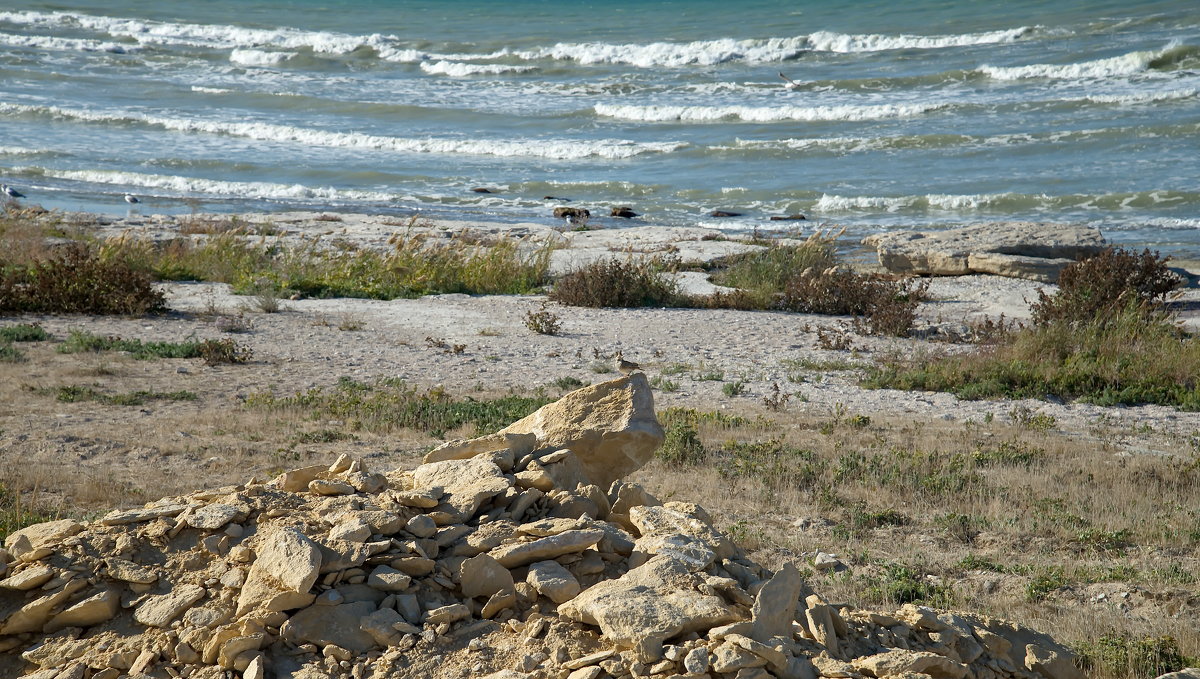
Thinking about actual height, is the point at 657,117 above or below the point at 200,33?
below

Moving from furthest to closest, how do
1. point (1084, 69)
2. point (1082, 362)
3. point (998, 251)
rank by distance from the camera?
point (1084, 69) → point (998, 251) → point (1082, 362)

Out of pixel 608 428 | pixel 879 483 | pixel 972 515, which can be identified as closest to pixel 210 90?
pixel 879 483

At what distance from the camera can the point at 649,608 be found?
136 inches

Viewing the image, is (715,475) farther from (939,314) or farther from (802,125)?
(802,125)

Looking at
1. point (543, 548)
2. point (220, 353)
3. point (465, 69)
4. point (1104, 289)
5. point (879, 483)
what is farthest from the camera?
point (465, 69)

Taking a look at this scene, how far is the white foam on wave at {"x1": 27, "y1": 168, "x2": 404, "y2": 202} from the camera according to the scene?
27.9 metres

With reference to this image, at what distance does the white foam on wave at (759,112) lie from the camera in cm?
3434

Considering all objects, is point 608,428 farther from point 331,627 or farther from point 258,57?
point 258,57

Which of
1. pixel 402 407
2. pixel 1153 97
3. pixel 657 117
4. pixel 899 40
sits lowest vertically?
pixel 402 407

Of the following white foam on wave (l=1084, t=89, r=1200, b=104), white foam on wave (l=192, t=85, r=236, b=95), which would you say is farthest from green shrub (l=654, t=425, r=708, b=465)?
white foam on wave (l=192, t=85, r=236, b=95)

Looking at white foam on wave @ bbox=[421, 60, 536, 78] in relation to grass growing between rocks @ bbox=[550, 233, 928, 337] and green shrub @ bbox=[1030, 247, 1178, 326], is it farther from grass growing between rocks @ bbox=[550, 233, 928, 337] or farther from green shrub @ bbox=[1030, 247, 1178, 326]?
green shrub @ bbox=[1030, 247, 1178, 326]

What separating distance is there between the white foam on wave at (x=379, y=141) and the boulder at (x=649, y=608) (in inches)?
1161

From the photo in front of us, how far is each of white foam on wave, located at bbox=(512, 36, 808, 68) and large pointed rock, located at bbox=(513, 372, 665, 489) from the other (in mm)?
43173

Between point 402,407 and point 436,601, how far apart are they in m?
5.24
